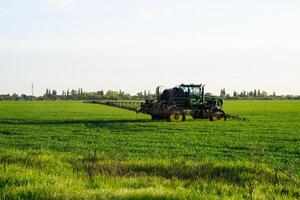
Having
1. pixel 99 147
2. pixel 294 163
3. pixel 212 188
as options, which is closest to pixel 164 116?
pixel 99 147

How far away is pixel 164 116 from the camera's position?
37469 mm

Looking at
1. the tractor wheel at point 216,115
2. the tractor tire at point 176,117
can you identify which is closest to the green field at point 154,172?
the tractor tire at point 176,117

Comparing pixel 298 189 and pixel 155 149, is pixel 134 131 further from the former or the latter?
pixel 298 189

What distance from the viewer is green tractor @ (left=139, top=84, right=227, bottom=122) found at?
3716cm

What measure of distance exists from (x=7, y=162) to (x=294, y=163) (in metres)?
8.44

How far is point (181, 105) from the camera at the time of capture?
3769 cm

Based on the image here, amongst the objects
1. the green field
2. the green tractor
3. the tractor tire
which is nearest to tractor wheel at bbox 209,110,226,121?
the green tractor

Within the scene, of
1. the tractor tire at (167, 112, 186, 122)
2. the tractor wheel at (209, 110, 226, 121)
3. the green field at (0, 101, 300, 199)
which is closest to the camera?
the green field at (0, 101, 300, 199)

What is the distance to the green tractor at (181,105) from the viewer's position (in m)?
37.2

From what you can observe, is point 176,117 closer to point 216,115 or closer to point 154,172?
point 216,115

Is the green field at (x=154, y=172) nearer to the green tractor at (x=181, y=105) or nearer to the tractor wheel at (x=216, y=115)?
the green tractor at (x=181, y=105)

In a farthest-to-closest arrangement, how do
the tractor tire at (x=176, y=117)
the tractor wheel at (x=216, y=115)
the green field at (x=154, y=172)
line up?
1. the tractor wheel at (x=216, y=115)
2. the tractor tire at (x=176, y=117)
3. the green field at (x=154, y=172)

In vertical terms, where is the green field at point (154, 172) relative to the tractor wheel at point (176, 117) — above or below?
below

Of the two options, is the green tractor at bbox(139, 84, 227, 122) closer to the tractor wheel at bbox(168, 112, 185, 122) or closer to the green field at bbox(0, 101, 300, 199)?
the tractor wheel at bbox(168, 112, 185, 122)
